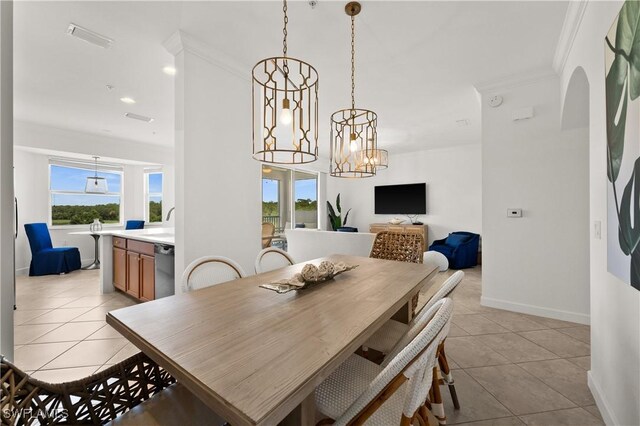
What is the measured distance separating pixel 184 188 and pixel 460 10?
265 centimetres

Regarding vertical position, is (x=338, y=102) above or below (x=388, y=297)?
above

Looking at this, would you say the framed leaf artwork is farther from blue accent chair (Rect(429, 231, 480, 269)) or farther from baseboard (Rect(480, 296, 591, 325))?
blue accent chair (Rect(429, 231, 480, 269))

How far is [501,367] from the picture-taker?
206cm

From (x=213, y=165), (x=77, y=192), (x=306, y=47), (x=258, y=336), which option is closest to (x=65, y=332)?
(x=213, y=165)

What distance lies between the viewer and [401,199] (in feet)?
23.6

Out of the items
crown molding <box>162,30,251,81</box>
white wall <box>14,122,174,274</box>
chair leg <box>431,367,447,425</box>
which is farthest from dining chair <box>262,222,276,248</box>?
chair leg <box>431,367,447,425</box>

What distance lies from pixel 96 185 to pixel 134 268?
3.75 meters

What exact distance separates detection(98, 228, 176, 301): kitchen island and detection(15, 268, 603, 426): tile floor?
0.32 meters

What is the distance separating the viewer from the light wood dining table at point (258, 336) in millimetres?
693

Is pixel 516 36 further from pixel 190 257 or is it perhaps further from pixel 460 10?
pixel 190 257

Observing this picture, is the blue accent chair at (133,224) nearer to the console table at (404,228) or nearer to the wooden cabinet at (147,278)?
the wooden cabinet at (147,278)

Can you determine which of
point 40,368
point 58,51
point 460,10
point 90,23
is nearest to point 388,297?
point 460,10

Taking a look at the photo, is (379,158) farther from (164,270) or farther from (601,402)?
(601,402)

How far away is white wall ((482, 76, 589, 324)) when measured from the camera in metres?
2.87
